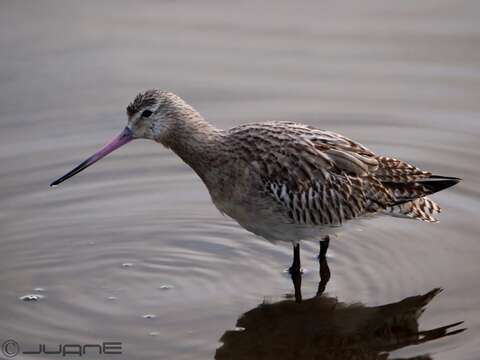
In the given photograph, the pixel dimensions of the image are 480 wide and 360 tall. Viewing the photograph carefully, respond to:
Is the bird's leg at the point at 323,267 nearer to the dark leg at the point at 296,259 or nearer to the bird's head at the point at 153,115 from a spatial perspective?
the dark leg at the point at 296,259

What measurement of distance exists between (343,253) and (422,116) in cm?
262

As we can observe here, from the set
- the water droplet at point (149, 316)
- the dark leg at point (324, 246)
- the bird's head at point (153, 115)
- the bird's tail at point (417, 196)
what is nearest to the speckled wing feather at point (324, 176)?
the bird's tail at point (417, 196)

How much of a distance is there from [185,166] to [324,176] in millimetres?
2214

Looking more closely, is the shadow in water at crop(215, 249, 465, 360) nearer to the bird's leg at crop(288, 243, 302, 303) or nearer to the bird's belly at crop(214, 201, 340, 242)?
the bird's leg at crop(288, 243, 302, 303)

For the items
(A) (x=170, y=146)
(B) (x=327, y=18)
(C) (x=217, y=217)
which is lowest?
(C) (x=217, y=217)

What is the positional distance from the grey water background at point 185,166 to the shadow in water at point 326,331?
0.38ft

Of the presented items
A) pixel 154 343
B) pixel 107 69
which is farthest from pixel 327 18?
pixel 154 343

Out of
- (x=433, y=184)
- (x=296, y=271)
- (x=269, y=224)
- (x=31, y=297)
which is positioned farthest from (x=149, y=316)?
(x=433, y=184)

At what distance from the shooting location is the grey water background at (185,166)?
360 inches

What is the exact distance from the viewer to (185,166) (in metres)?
11.5

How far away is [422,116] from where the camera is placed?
12062 millimetres

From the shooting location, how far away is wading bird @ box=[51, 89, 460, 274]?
371 inches

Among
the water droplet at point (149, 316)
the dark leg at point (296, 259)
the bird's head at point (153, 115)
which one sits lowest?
the water droplet at point (149, 316)

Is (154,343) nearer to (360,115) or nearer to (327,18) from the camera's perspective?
(360,115)
